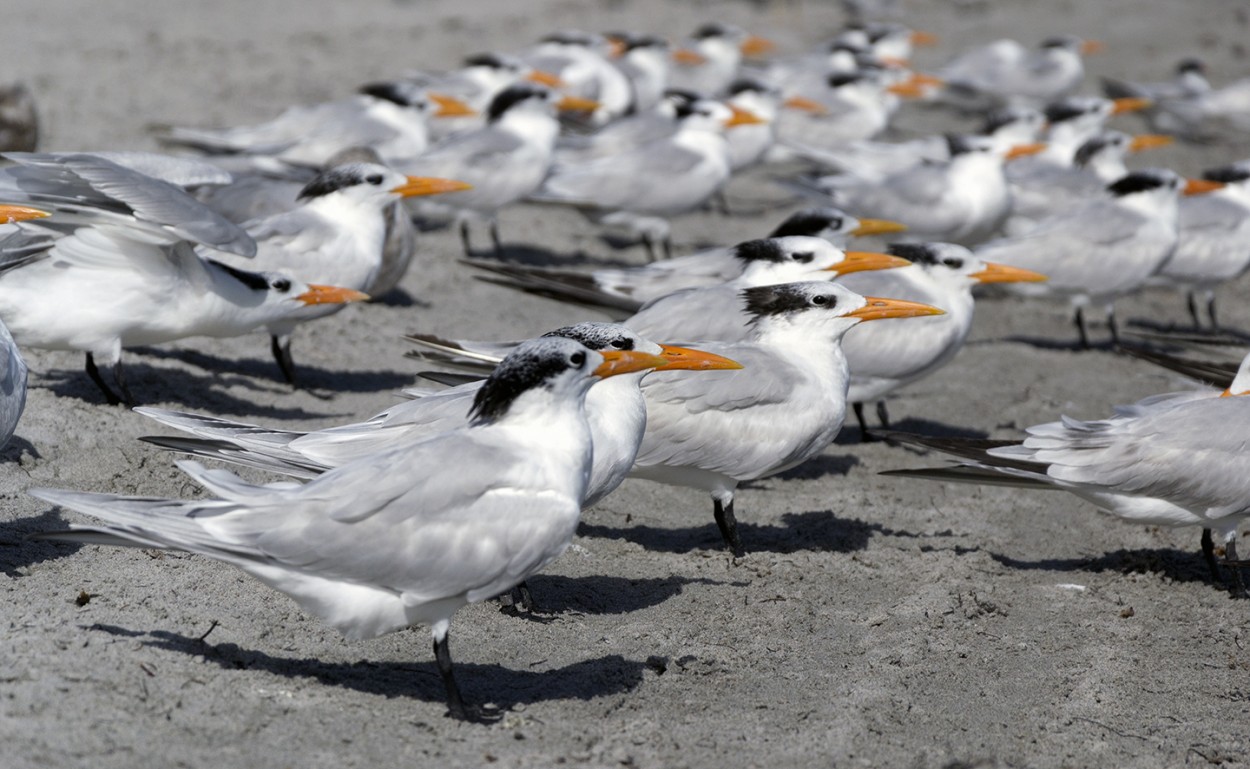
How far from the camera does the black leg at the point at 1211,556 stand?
520 centimetres

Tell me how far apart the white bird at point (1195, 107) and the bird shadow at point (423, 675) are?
37.9 ft

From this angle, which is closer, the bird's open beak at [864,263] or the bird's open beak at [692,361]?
the bird's open beak at [692,361]

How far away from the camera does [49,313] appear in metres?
5.46

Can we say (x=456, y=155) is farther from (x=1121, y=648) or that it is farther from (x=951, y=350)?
(x=1121, y=648)

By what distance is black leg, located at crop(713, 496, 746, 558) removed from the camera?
512 centimetres

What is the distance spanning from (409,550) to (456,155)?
6.14 m

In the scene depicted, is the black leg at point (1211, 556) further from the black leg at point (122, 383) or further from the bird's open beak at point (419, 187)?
the black leg at point (122, 383)

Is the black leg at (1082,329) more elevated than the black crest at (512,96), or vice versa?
the black crest at (512,96)

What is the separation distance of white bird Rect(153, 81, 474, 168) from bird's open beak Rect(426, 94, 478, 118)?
823mm

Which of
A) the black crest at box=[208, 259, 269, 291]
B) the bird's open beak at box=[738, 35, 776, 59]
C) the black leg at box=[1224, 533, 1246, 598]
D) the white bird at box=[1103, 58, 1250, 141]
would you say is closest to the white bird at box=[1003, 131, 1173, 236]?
the white bird at box=[1103, 58, 1250, 141]

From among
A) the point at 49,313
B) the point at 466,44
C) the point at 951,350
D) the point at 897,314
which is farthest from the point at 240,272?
the point at 466,44

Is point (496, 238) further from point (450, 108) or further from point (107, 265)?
point (107, 265)

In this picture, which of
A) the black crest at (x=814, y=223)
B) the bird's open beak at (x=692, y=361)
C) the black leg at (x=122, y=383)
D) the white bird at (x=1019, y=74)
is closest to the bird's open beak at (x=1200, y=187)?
the black crest at (x=814, y=223)

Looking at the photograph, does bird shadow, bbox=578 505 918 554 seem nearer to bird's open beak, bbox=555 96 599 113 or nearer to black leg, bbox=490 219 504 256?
black leg, bbox=490 219 504 256
